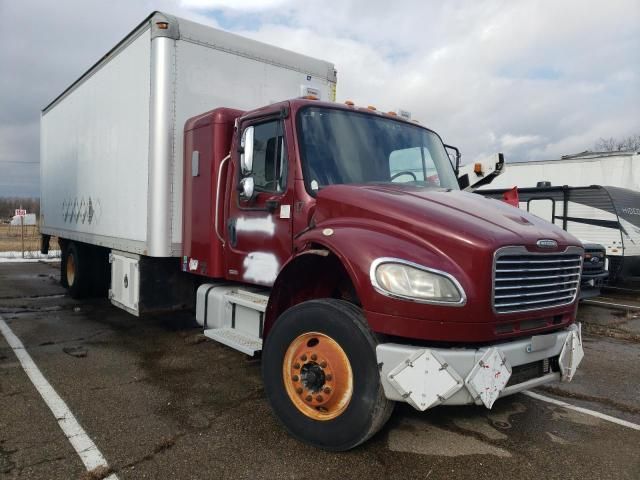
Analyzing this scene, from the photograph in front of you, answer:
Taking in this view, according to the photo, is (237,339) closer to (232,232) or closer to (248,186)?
(232,232)

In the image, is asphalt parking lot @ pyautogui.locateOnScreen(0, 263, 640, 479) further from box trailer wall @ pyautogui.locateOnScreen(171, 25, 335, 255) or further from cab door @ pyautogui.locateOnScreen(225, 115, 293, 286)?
box trailer wall @ pyautogui.locateOnScreen(171, 25, 335, 255)

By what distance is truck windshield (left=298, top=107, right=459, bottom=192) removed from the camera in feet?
14.3

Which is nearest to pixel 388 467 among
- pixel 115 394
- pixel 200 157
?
pixel 115 394

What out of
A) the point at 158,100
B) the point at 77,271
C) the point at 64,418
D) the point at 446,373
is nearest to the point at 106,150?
the point at 158,100

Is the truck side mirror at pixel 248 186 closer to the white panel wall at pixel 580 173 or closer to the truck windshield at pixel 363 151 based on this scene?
the truck windshield at pixel 363 151

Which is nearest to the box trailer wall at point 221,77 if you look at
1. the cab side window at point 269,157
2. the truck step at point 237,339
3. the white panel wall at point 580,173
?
the truck step at point 237,339

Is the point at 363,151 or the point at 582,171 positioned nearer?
the point at 363,151

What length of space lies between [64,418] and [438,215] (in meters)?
3.26

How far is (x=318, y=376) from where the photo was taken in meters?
3.63

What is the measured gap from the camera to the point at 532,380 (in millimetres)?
3592

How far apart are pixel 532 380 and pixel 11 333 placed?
6.53 metres

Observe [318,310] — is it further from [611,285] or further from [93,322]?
[611,285]

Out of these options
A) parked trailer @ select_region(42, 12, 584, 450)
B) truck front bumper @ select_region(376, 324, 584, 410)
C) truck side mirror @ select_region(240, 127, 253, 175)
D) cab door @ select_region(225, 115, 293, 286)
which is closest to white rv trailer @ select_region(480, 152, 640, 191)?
parked trailer @ select_region(42, 12, 584, 450)

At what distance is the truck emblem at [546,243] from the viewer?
353 cm
